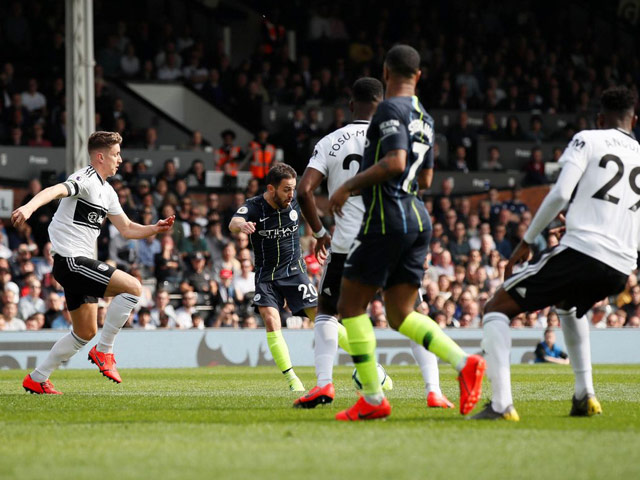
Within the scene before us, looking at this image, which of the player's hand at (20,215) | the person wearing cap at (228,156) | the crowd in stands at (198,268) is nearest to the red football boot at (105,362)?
the player's hand at (20,215)

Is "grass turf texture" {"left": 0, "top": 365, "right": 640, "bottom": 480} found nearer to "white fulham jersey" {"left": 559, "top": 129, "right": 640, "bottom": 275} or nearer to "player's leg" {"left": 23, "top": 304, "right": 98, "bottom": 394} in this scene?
"player's leg" {"left": 23, "top": 304, "right": 98, "bottom": 394}

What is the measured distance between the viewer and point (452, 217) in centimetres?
2258

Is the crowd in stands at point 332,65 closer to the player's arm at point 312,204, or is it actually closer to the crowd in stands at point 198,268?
the crowd in stands at point 198,268

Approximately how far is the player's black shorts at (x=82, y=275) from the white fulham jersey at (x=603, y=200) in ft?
15.5

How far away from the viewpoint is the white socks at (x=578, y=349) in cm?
742

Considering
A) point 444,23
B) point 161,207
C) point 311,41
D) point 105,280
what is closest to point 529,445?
point 105,280

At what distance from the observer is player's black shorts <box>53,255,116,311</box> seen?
33.1 feet

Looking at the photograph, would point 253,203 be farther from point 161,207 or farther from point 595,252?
point 161,207

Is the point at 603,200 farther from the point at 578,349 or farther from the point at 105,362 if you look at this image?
the point at 105,362

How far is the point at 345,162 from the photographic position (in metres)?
8.28

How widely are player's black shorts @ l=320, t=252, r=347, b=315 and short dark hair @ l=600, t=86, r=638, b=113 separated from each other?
7.33 feet

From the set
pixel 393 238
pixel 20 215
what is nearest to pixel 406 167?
pixel 393 238

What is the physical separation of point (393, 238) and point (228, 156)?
16.4m

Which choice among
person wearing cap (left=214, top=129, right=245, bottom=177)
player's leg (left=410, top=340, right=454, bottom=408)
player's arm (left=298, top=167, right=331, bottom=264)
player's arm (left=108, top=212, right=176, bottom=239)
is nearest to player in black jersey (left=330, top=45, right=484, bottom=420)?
player's arm (left=298, top=167, right=331, bottom=264)
